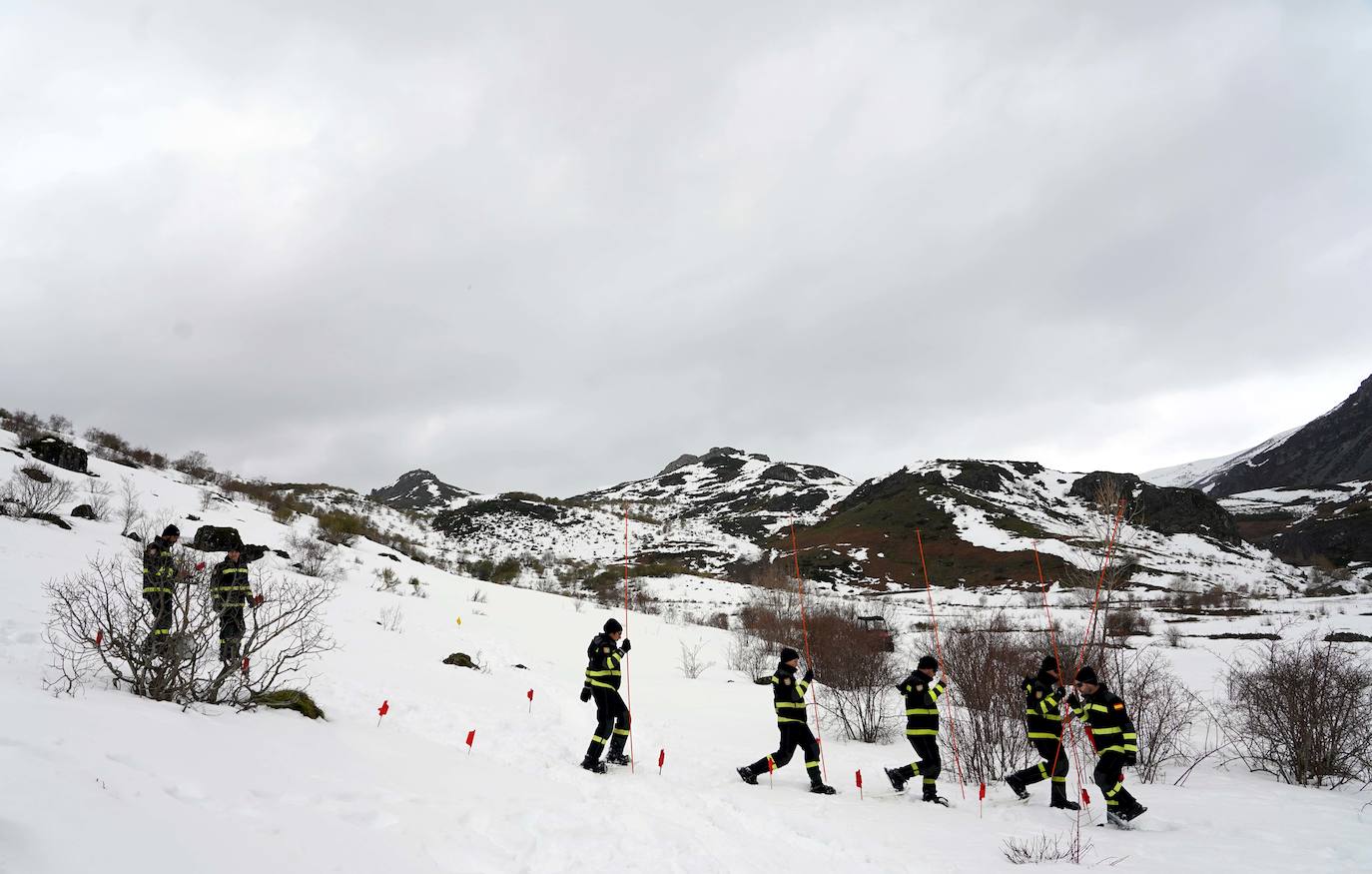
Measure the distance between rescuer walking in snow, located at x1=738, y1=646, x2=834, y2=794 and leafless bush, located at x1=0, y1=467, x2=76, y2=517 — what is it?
1923 cm

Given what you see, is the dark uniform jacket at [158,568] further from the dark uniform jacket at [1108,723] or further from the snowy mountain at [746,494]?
the snowy mountain at [746,494]

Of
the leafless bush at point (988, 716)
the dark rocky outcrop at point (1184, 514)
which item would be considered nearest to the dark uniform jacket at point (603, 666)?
the leafless bush at point (988, 716)

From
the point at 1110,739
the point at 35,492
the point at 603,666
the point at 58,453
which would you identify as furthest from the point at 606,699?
the point at 58,453

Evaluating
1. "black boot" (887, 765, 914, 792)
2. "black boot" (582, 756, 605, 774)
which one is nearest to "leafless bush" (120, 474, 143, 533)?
"black boot" (582, 756, 605, 774)

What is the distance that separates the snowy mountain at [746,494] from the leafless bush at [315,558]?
80.5 meters

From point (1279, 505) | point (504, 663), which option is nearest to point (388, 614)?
point (504, 663)

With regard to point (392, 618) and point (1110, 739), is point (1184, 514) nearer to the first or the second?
point (1110, 739)

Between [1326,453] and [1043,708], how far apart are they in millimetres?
219320

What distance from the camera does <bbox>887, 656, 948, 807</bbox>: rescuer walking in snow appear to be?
7.38 meters

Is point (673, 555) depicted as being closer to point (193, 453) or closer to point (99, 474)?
point (193, 453)

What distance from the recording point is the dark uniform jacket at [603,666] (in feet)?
25.4

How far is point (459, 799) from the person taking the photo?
507 centimetres

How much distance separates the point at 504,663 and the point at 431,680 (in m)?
4.42

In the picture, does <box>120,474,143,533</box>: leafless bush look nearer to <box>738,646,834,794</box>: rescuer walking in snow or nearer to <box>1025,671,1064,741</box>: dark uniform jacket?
<box>738,646,834,794</box>: rescuer walking in snow
